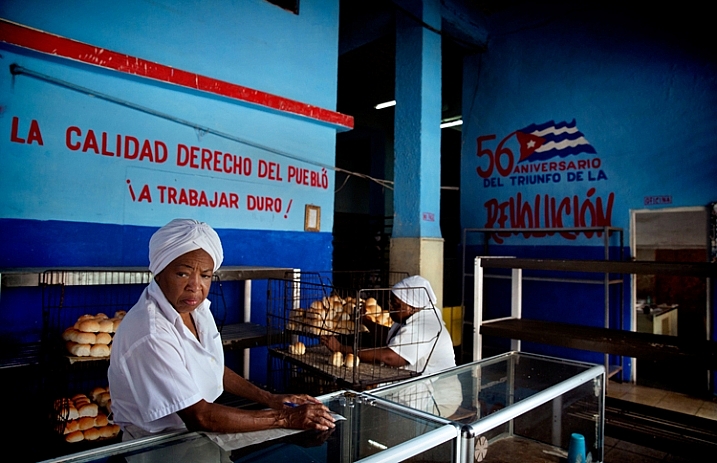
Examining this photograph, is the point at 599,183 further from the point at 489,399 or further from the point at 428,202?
the point at 489,399

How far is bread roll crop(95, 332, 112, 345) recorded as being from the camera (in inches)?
118

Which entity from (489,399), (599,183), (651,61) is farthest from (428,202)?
(489,399)

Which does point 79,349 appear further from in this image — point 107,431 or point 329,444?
point 329,444

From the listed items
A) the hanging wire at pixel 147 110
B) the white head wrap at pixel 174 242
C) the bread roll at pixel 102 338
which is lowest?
the bread roll at pixel 102 338

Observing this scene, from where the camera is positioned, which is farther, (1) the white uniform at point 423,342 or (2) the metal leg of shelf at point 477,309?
(2) the metal leg of shelf at point 477,309

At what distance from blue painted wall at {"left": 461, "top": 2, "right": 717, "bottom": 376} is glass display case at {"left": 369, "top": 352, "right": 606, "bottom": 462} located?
4.17 meters

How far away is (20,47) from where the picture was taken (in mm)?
3328

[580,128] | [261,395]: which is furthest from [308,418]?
[580,128]

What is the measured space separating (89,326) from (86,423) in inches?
24.1

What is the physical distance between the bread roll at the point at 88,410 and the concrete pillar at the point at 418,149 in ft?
13.4

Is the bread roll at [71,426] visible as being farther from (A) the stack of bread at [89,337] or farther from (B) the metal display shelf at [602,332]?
(B) the metal display shelf at [602,332]

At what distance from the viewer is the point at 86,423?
9.22 feet

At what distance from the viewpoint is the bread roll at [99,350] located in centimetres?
294

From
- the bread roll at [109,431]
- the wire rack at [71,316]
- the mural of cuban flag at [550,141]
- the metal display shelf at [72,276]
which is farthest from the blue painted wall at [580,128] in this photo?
the bread roll at [109,431]
